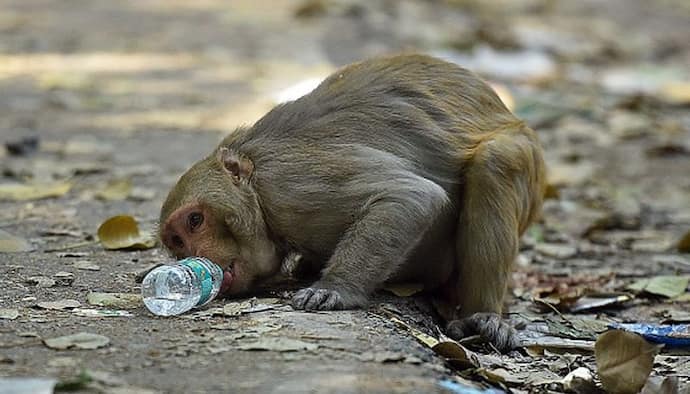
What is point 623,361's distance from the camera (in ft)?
A: 13.0

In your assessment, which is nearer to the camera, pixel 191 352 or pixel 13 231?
pixel 191 352

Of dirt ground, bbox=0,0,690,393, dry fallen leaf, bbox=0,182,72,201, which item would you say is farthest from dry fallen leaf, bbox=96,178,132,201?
dry fallen leaf, bbox=0,182,72,201

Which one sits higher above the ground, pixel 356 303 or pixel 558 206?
pixel 356 303

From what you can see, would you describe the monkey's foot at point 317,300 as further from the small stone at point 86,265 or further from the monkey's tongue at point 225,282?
the small stone at point 86,265

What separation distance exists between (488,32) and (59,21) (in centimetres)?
439

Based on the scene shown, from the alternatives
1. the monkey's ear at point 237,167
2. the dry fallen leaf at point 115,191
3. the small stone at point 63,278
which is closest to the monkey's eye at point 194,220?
the monkey's ear at point 237,167

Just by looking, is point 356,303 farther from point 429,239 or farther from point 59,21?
point 59,21

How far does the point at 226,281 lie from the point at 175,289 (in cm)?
35

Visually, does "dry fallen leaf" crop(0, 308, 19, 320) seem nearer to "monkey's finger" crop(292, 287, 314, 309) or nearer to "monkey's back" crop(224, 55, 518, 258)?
"monkey's finger" crop(292, 287, 314, 309)

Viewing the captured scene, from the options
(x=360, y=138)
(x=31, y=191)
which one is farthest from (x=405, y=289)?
(x=31, y=191)

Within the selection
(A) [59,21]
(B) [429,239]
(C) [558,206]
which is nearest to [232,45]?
(A) [59,21]

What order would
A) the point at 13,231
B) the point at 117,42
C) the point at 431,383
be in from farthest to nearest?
the point at 117,42 < the point at 13,231 < the point at 431,383

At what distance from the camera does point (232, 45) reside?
482 inches

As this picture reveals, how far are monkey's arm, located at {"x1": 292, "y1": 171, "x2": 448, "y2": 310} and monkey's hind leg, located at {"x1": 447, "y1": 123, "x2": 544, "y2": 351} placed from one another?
204mm
